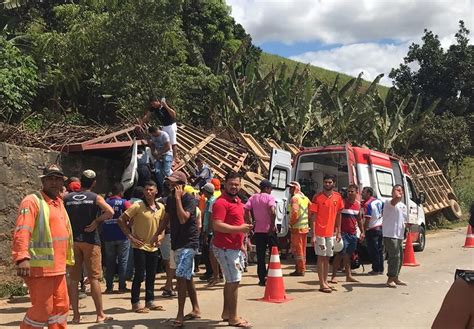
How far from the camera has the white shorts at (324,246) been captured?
27.0 ft

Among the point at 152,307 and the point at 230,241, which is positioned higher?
the point at 230,241

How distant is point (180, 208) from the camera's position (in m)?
6.14

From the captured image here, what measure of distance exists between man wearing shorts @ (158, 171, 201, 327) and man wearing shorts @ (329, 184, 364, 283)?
11.9 feet

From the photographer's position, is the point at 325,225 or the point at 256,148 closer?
the point at 325,225

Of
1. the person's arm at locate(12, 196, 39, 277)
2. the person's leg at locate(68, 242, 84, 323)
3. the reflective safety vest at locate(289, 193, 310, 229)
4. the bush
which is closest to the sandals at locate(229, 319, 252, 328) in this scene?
the person's leg at locate(68, 242, 84, 323)

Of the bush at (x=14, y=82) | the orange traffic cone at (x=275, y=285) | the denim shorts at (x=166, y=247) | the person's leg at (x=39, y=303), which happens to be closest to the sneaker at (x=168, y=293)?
the denim shorts at (x=166, y=247)

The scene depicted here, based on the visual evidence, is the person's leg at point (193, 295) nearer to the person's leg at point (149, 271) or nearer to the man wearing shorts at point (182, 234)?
the man wearing shorts at point (182, 234)

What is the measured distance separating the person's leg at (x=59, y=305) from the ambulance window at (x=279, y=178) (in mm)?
6774

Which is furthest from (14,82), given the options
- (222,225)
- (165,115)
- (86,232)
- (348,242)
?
(222,225)

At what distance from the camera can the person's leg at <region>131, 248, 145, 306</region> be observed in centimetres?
682

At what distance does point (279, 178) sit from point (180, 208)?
17.9 ft

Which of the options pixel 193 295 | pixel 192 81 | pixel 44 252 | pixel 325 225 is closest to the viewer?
pixel 44 252

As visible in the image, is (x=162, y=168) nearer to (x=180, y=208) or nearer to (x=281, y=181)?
(x=281, y=181)

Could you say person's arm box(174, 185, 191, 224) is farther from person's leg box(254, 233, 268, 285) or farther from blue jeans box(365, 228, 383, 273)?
blue jeans box(365, 228, 383, 273)
